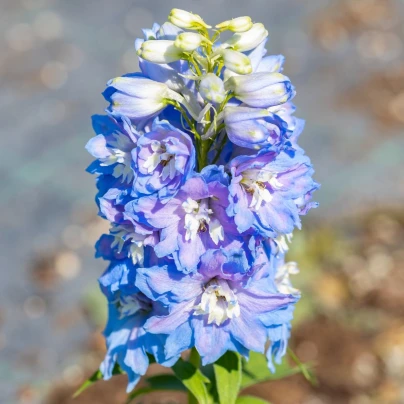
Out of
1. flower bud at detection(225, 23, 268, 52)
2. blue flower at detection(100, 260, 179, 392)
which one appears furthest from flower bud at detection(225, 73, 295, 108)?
blue flower at detection(100, 260, 179, 392)

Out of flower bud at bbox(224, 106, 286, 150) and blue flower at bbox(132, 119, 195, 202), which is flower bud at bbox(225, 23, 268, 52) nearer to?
flower bud at bbox(224, 106, 286, 150)

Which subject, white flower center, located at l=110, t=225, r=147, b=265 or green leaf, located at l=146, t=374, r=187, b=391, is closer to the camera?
white flower center, located at l=110, t=225, r=147, b=265

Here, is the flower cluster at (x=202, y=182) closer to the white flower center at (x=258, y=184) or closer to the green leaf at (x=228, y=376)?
the white flower center at (x=258, y=184)

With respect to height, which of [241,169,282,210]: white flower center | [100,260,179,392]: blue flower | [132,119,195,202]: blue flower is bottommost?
[100,260,179,392]: blue flower

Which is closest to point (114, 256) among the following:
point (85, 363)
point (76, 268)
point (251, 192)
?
point (251, 192)

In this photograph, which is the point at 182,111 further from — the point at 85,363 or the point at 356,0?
the point at 356,0

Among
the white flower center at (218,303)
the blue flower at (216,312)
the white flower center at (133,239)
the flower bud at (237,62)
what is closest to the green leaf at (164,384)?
the blue flower at (216,312)

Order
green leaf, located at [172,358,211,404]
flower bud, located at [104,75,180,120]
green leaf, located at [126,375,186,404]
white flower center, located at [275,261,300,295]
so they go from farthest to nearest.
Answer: green leaf, located at [126,375,186,404] < white flower center, located at [275,261,300,295] < green leaf, located at [172,358,211,404] < flower bud, located at [104,75,180,120]
